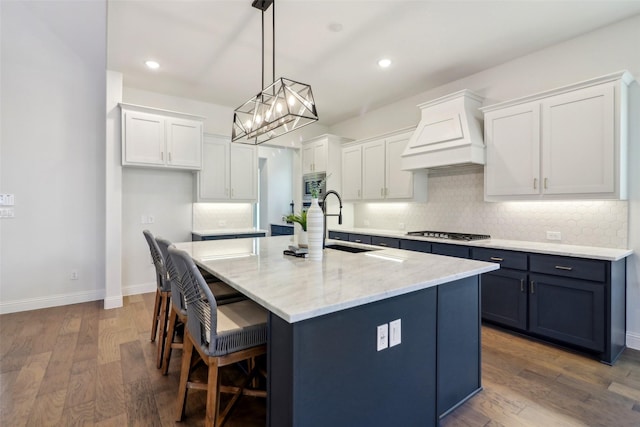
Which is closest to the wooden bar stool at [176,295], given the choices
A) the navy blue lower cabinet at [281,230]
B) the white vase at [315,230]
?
the white vase at [315,230]

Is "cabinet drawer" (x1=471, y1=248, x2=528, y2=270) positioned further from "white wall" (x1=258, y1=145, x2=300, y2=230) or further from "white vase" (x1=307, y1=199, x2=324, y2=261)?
"white wall" (x1=258, y1=145, x2=300, y2=230)

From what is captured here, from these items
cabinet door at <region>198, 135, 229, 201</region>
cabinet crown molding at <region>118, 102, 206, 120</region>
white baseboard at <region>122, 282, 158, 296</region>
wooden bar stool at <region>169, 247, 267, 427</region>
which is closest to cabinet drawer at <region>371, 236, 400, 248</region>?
cabinet door at <region>198, 135, 229, 201</region>

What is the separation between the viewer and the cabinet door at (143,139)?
3977 mm

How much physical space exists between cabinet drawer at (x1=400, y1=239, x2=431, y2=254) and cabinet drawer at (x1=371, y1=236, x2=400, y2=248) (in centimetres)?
9

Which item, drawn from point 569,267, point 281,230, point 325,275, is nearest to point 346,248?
point 325,275

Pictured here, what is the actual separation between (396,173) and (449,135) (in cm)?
105

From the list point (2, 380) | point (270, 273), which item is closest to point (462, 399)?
point (270, 273)

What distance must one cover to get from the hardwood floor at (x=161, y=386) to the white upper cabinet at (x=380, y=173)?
2.06 m

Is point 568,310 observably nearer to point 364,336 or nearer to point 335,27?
point 364,336

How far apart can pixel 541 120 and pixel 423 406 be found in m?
2.80

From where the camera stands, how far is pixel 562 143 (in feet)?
9.46

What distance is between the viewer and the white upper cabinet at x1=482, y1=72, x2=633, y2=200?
8.57ft

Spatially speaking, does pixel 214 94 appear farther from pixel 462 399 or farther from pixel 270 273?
pixel 462 399

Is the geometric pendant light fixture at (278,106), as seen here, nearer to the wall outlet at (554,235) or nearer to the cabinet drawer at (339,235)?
the cabinet drawer at (339,235)
